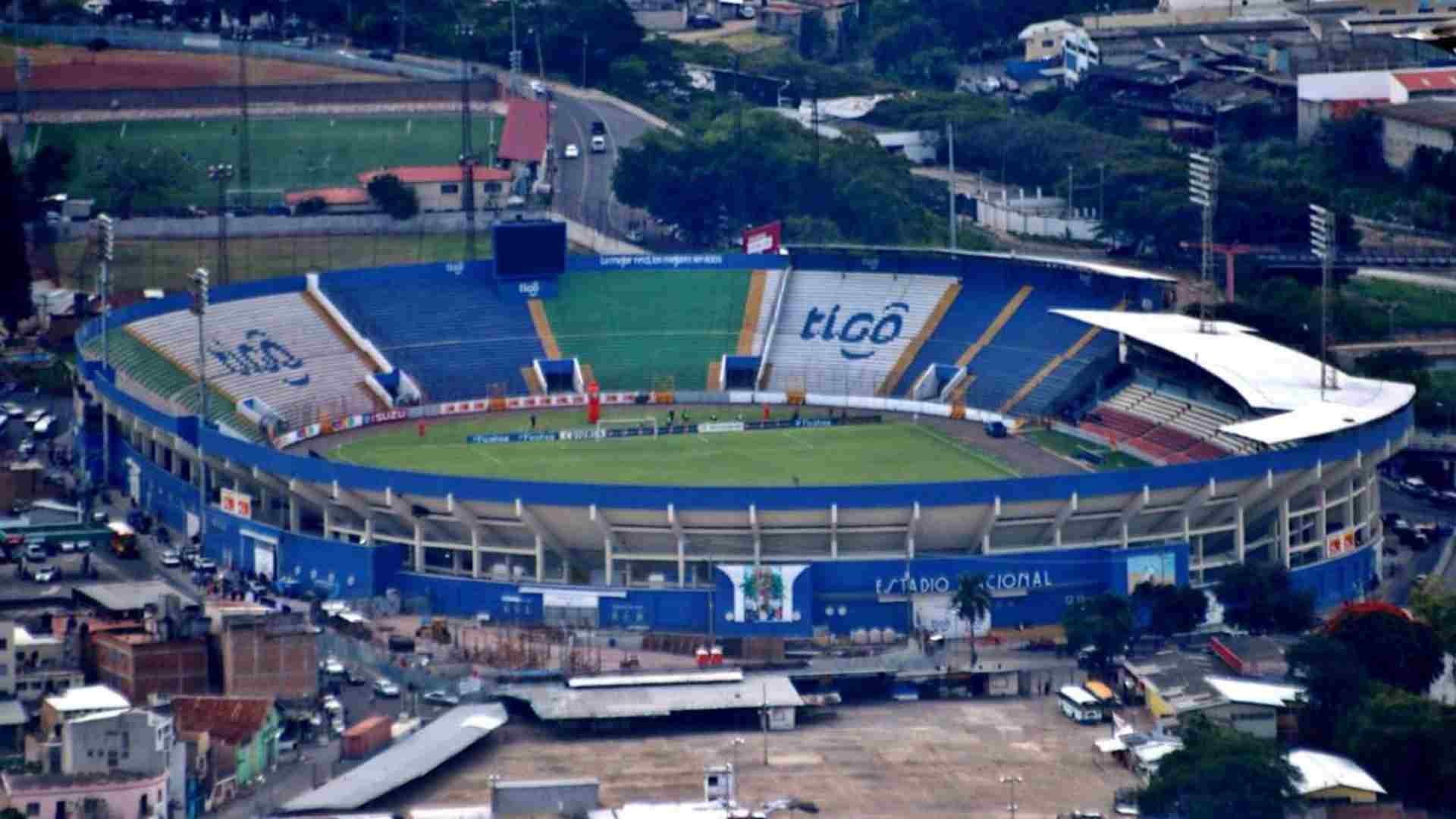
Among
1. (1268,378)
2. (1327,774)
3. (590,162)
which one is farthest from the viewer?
(590,162)

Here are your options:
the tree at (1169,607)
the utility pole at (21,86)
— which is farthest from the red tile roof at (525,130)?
the tree at (1169,607)

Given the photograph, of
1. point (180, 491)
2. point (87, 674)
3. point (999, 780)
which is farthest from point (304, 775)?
point (180, 491)

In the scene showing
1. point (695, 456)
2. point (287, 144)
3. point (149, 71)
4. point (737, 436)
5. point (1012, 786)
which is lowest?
point (737, 436)

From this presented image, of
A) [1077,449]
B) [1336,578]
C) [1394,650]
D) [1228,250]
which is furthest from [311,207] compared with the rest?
[1394,650]

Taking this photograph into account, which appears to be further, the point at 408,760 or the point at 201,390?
the point at 201,390

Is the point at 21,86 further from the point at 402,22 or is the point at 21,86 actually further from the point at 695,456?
the point at 695,456

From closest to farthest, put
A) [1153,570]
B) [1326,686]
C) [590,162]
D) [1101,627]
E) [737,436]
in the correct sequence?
[1326,686]
[1101,627]
[1153,570]
[737,436]
[590,162]

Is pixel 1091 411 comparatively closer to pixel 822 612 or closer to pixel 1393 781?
pixel 822 612

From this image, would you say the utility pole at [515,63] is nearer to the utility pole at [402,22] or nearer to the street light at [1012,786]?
the utility pole at [402,22]

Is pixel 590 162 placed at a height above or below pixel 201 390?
below
